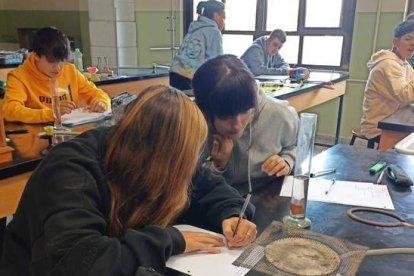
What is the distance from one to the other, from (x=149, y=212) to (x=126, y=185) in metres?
0.08

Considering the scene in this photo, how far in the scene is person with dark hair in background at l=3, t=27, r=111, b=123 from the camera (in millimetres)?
1980

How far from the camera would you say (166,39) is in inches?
201

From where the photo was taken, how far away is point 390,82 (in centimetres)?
264

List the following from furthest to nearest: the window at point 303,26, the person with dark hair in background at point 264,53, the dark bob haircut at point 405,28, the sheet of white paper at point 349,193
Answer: the window at point 303,26 → the person with dark hair in background at point 264,53 → the dark bob haircut at point 405,28 → the sheet of white paper at point 349,193

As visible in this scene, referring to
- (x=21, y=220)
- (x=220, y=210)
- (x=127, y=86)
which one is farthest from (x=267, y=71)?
(x=21, y=220)

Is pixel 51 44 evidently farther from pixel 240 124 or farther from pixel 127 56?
pixel 127 56

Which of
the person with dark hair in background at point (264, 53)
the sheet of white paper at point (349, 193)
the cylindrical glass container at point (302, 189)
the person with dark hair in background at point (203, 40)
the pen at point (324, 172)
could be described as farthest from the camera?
the person with dark hair in background at point (264, 53)

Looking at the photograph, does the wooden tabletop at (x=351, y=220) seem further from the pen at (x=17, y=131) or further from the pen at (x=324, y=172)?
the pen at (x=17, y=131)

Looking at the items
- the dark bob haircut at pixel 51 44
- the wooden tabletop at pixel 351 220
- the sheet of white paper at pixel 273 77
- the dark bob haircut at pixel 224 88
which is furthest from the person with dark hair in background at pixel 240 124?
the sheet of white paper at pixel 273 77

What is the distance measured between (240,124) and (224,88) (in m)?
0.14

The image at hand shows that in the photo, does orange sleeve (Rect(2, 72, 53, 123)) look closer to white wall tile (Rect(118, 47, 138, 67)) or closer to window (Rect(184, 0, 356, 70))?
white wall tile (Rect(118, 47, 138, 67))

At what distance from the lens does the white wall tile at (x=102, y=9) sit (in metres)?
4.63

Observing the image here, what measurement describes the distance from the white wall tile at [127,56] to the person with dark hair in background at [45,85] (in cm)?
252

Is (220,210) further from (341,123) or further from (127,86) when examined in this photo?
(341,123)
